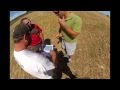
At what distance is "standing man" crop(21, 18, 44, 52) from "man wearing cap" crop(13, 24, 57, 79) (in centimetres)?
8

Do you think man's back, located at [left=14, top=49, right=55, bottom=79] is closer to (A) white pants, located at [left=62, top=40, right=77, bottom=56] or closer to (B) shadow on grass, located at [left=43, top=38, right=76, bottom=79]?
(B) shadow on grass, located at [left=43, top=38, right=76, bottom=79]

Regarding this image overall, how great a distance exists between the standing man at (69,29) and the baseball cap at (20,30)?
73 centimetres

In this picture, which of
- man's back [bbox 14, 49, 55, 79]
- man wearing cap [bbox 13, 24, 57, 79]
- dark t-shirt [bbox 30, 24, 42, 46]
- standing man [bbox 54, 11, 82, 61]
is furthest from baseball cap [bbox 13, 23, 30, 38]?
standing man [bbox 54, 11, 82, 61]

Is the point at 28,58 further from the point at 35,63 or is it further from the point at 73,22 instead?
the point at 73,22

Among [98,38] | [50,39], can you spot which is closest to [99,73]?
[98,38]

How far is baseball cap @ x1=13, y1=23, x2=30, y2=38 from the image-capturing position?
336 inches

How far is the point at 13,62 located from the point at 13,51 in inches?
9.5

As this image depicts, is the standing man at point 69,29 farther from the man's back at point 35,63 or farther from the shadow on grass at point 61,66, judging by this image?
the man's back at point 35,63

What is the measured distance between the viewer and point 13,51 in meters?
8.58

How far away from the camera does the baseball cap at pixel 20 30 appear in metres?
8.52

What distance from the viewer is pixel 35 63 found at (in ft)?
28.0
